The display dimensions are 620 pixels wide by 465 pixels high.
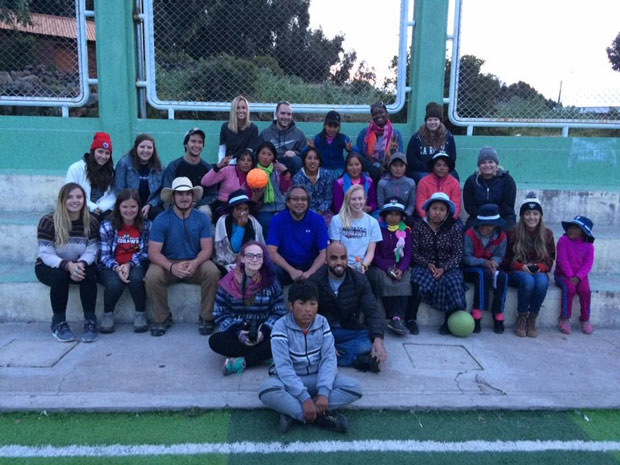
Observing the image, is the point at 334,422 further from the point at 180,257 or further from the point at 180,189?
the point at 180,189

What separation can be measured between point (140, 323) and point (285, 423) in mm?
2264

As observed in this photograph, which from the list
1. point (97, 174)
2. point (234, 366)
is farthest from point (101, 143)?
point (234, 366)

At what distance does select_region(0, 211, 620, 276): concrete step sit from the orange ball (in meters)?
2.49

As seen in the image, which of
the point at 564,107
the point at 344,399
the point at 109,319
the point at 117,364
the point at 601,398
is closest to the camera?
the point at 344,399

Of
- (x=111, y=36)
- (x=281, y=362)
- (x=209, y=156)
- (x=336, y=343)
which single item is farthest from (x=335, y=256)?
(x=111, y=36)

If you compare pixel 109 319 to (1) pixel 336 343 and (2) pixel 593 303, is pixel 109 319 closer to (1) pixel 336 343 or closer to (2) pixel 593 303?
(1) pixel 336 343

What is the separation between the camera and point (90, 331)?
482 cm

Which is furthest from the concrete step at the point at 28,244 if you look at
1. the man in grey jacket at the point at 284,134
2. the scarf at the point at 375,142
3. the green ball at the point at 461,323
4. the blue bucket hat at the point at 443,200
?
the man in grey jacket at the point at 284,134

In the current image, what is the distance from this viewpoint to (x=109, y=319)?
5000mm

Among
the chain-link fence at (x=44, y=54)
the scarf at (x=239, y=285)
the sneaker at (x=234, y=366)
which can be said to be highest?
the chain-link fence at (x=44, y=54)

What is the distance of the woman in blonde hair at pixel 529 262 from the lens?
202 inches

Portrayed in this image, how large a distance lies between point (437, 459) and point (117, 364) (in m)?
A: 2.64

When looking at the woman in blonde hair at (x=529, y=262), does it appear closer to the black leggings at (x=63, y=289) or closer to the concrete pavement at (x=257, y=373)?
the concrete pavement at (x=257, y=373)

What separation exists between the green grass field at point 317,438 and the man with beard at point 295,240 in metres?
1.83
